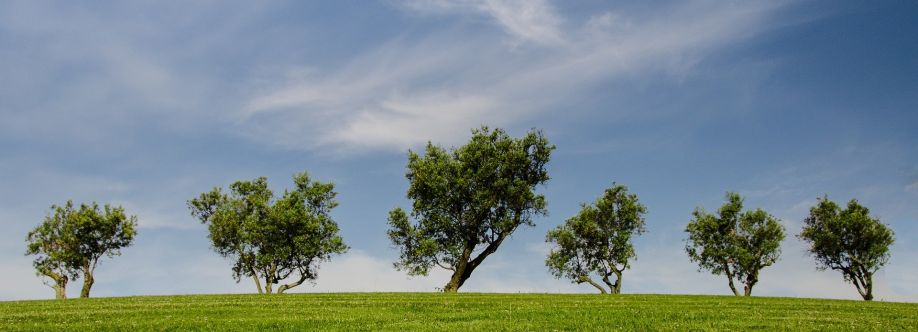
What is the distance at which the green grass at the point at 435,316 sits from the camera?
2136 cm

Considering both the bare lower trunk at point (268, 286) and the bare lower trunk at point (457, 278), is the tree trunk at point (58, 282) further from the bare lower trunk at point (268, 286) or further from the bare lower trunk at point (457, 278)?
the bare lower trunk at point (457, 278)

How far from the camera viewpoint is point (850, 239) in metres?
65.0

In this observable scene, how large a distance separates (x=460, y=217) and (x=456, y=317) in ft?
102

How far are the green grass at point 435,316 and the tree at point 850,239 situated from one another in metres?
38.7

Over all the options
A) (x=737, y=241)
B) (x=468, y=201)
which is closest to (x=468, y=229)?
(x=468, y=201)

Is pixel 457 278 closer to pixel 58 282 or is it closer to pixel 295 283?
pixel 295 283

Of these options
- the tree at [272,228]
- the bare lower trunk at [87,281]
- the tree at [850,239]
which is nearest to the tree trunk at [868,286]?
the tree at [850,239]

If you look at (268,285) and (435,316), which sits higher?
(435,316)

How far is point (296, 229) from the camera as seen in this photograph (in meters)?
61.0

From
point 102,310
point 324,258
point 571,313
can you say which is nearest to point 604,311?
point 571,313

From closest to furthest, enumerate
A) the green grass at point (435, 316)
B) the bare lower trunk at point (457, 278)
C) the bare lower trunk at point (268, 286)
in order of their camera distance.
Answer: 1. the green grass at point (435, 316)
2. the bare lower trunk at point (457, 278)
3. the bare lower trunk at point (268, 286)

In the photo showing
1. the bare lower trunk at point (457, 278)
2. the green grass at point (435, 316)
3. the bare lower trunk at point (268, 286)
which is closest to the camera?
the green grass at point (435, 316)

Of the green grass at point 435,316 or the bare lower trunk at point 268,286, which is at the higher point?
the green grass at point 435,316

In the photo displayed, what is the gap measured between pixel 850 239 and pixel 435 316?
59.1 metres
